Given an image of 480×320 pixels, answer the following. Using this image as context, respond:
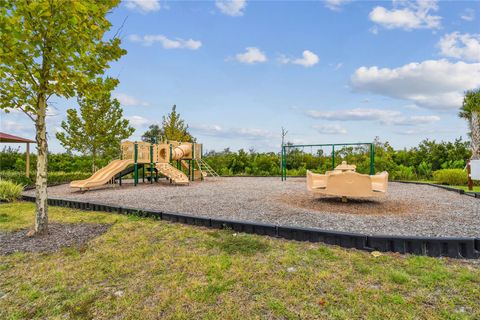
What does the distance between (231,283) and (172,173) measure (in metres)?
9.55

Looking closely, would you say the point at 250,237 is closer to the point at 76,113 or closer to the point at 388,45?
the point at 388,45

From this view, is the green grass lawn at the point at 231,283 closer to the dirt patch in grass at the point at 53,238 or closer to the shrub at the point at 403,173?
the dirt patch in grass at the point at 53,238

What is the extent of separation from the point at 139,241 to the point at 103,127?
15.4m

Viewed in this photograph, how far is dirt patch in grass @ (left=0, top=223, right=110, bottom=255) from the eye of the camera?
11.1ft

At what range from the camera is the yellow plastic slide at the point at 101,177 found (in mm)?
9080

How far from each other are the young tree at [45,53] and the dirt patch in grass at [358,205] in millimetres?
4691

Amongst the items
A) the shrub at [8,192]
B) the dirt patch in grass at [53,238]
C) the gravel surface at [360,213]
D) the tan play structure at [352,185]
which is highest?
the tan play structure at [352,185]

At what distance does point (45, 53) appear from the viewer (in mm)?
3576

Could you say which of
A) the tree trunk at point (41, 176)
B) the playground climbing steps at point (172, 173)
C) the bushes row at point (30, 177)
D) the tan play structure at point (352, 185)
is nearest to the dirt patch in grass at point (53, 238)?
the tree trunk at point (41, 176)

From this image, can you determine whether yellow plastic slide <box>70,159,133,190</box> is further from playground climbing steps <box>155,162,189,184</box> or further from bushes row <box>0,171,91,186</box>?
bushes row <box>0,171,91,186</box>

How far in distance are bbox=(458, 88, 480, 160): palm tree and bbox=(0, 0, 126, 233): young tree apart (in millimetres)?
20746

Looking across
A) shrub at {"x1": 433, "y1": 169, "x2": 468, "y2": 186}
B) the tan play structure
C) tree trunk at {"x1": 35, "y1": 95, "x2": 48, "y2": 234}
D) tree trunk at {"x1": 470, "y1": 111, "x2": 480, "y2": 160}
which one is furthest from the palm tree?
tree trunk at {"x1": 35, "y1": 95, "x2": 48, "y2": 234}

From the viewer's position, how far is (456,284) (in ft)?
7.35

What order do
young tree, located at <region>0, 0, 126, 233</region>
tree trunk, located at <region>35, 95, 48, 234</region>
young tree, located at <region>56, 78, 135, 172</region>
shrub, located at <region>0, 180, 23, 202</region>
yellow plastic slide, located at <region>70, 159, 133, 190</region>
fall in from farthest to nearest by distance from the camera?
young tree, located at <region>56, 78, 135, 172</region>
yellow plastic slide, located at <region>70, 159, 133, 190</region>
shrub, located at <region>0, 180, 23, 202</region>
tree trunk, located at <region>35, 95, 48, 234</region>
young tree, located at <region>0, 0, 126, 233</region>
